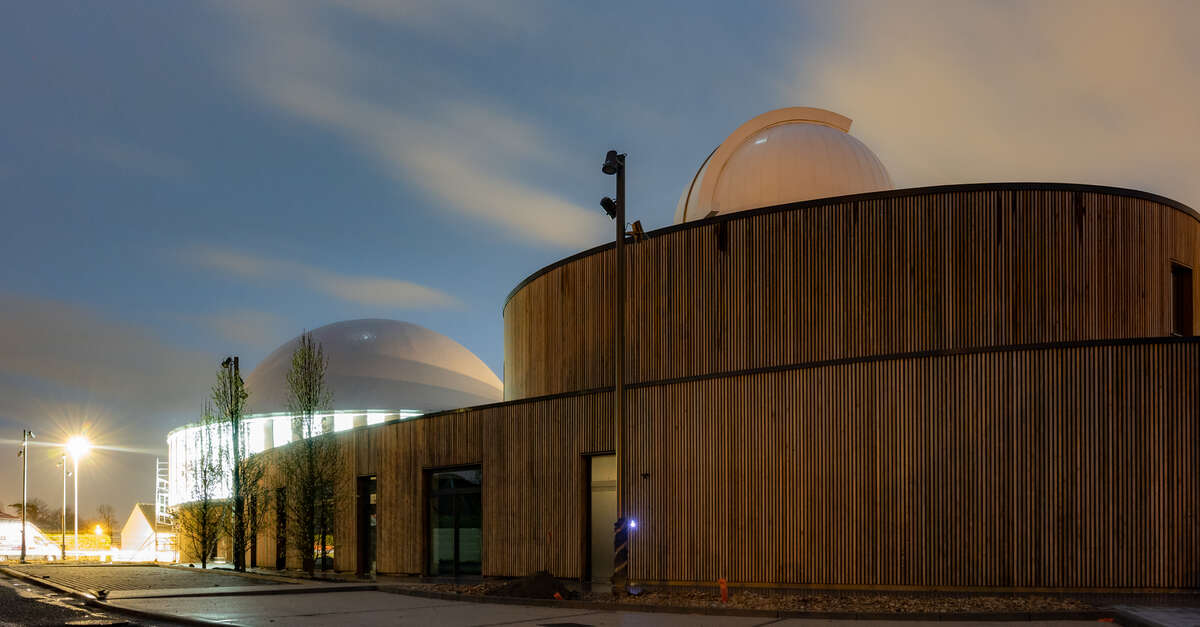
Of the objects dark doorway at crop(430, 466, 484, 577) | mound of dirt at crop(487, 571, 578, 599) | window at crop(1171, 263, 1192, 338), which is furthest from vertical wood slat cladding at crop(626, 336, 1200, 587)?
dark doorway at crop(430, 466, 484, 577)

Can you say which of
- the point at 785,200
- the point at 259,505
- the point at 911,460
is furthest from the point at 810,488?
the point at 259,505

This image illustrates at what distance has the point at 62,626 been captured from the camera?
13359 millimetres

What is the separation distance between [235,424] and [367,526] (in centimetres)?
806

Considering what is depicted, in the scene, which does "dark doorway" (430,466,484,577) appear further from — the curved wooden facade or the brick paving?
the brick paving

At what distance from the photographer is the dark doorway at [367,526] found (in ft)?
103

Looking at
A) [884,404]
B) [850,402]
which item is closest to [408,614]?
[850,402]

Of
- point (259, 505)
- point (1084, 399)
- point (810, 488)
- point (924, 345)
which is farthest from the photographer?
point (259, 505)

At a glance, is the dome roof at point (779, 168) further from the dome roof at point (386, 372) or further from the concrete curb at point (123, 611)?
the dome roof at point (386, 372)

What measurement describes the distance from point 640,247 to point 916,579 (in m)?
10.6

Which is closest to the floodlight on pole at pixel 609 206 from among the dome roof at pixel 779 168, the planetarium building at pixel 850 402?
the planetarium building at pixel 850 402

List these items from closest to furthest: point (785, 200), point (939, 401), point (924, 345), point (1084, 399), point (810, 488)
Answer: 1. point (1084, 399)
2. point (939, 401)
3. point (810, 488)
4. point (924, 345)
5. point (785, 200)

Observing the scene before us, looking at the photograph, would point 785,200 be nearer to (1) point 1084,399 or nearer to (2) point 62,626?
(1) point 1084,399

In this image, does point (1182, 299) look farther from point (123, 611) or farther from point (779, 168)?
point (123, 611)

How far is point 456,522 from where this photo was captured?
27.1m
